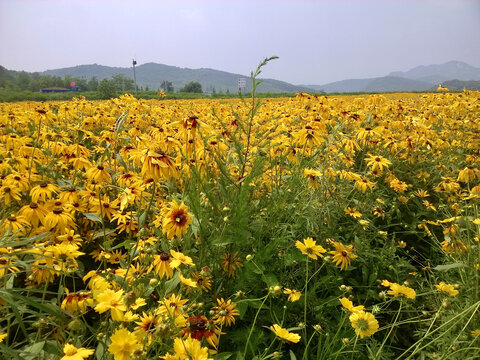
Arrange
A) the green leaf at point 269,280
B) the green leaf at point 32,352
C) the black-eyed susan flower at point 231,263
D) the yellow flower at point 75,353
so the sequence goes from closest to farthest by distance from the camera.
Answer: the yellow flower at point 75,353
the green leaf at point 32,352
the green leaf at point 269,280
the black-eyed susan flower at point 231,263

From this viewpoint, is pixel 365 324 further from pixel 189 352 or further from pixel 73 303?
pixel 73 303

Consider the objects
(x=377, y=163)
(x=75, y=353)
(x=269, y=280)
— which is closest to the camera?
(x=75, y=353)

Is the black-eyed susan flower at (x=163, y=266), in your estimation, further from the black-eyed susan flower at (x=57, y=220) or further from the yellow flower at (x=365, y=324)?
the yellow flower at (x=365, y=324)

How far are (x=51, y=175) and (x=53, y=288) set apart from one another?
0.91 meters

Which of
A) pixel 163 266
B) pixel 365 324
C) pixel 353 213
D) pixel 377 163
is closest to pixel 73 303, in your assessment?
pixel 163 266

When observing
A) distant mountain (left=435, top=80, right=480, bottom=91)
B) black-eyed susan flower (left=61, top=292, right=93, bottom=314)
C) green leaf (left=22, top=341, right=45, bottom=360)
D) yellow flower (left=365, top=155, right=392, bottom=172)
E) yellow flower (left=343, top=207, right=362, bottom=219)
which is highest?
distant mountain (left=435, top=80, right=480, bottom=91)

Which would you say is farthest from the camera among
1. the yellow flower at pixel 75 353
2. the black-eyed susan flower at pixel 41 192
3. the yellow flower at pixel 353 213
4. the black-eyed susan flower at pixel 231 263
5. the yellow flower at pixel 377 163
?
the yellow flower at pixel 377 163

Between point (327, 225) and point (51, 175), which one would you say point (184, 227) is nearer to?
point (327, 225)

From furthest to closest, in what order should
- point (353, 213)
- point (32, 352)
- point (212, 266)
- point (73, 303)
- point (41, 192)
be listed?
point (353, 213)
point (41, 192)
point (212, 266)
point (73, 303)
point (32, 352)

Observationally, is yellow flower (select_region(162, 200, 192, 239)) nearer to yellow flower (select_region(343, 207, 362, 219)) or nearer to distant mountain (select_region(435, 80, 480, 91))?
yellow flower (select_region(343, 207, 362, 219))

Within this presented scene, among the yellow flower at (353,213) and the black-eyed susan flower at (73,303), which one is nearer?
the black-eyed susan flower at (73,303)

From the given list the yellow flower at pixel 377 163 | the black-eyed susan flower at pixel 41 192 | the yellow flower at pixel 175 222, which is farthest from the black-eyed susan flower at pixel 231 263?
the yellow flower at pixel 377 163

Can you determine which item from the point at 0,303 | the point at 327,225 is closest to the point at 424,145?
the point at 327,225

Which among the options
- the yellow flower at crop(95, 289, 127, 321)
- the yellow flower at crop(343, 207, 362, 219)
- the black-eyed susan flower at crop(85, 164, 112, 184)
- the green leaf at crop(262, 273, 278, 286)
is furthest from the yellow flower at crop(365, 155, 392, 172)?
the yellow flower at crop(95, 289, 127, 321)
